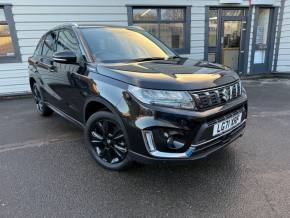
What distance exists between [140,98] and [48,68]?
2.23 meters

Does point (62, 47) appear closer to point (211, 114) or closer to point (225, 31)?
point (211, 114)

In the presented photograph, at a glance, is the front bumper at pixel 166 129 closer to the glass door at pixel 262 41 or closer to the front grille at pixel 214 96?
the front grille at pixel 214 96

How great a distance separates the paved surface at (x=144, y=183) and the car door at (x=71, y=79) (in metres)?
0.64

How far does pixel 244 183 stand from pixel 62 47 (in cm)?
294

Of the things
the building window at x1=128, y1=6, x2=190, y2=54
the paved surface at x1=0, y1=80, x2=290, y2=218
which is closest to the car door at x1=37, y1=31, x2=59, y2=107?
the paved surface at x1=0, y1=80, x2=290, y2=218

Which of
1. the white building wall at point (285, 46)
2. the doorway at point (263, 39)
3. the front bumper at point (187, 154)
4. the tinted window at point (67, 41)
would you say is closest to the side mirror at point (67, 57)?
the tinted window at point (67, 41)

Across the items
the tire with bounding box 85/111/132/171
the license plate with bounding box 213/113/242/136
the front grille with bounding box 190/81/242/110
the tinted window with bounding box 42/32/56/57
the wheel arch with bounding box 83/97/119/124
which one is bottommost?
the tire with bounding box 85/111/132/171

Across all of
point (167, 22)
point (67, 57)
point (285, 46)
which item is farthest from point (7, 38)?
point (285, 46)

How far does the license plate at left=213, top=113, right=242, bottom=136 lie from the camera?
7.67ft

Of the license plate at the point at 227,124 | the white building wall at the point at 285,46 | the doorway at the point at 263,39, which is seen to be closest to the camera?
the license plate at the point at 227,124

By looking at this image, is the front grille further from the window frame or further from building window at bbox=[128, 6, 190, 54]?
the window frame

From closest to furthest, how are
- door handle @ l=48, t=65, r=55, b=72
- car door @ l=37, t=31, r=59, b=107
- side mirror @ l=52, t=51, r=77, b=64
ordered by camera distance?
side mirror @ l=52, t=51, r=77, b=64
door handle @ l=48, t=65, r=55, b=72
car door @ l=37, t=31, r=59, b=107

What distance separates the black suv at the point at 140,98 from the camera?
217 cm

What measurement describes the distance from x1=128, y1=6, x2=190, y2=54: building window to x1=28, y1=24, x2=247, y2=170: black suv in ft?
13.6
